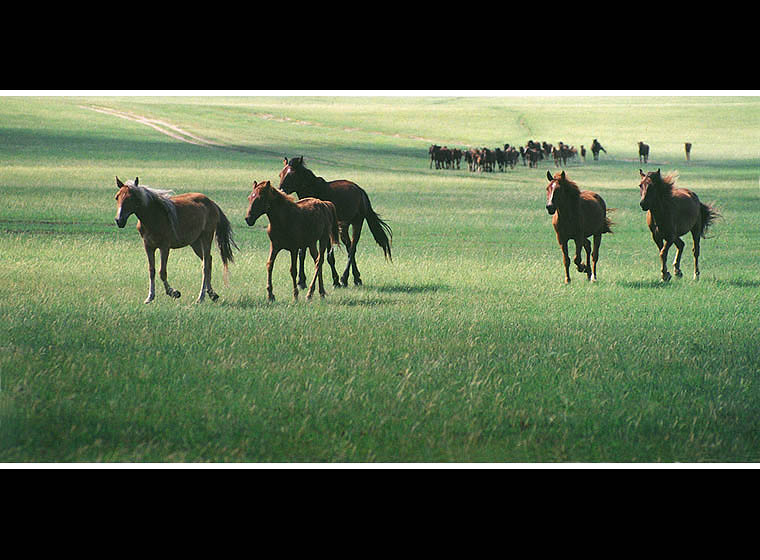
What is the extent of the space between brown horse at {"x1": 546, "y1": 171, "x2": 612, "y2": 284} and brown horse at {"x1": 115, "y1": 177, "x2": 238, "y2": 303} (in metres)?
3.05

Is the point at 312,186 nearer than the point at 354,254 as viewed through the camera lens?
Yes

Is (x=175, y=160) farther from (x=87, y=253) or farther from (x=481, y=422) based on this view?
(x=481, y=422)

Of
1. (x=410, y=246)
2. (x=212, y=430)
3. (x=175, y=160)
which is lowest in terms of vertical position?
(x=212, y=430)

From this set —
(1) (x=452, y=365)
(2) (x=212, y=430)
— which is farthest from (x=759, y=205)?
(2) (x=212, y=430)

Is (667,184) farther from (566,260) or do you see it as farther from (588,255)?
(566,260)

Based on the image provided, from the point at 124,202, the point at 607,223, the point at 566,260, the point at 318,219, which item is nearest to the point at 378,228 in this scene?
the point at 318,219

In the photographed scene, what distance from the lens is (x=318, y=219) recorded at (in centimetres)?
883

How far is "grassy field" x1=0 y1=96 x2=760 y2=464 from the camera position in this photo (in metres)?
6.01

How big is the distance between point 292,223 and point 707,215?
4.07 m

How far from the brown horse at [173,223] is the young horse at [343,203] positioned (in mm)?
713

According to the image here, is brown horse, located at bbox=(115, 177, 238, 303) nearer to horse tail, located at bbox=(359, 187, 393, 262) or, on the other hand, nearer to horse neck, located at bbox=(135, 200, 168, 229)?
horse neck, located at bbox=(135, 200, 168, 229)

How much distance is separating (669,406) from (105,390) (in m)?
3.64

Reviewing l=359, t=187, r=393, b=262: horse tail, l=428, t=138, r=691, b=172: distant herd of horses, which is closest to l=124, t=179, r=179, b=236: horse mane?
l=359, t=187, r=393, b=262: horse tail
